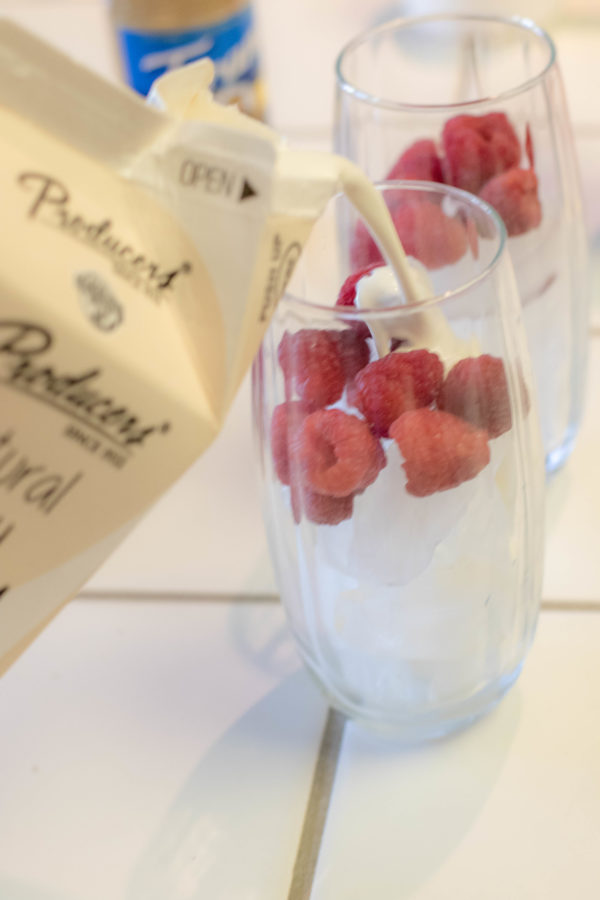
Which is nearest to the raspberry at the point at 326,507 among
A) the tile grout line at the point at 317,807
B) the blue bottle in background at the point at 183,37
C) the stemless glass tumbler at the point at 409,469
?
the stemless glass tumbler at the point at 409,469

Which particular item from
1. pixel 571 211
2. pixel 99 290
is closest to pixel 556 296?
pixel 571 211

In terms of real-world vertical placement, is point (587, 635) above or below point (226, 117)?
below

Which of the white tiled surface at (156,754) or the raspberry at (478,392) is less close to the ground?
the raspberry at (478,392)

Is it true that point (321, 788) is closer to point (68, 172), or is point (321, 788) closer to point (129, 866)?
point (129, 866)

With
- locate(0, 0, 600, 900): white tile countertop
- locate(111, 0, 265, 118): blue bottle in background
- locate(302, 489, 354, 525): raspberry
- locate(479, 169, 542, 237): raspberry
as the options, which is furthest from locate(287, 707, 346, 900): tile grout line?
locate(111, 0, 265, 118): blue bottle in background

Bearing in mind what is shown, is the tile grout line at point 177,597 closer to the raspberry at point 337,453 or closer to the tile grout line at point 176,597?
the tile grout line at point 176,597

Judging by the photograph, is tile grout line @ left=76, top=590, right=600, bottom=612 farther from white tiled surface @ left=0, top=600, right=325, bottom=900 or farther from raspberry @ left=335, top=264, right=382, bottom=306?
raspberry @ left=335, top=264, right=382, bottom=306
